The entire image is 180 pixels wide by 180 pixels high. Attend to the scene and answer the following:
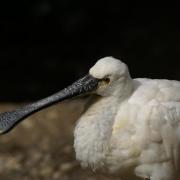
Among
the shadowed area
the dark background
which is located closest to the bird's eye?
the shadowed area

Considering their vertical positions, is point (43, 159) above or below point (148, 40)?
below

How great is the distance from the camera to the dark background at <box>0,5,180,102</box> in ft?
25.2

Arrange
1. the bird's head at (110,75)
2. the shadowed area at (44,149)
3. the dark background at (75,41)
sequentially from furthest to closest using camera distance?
the dark background at (75,41) → the shadowed area at (44,149) → the bird's head at (110,75)

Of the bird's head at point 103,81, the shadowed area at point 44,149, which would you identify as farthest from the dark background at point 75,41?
the bird's head at point 103,81

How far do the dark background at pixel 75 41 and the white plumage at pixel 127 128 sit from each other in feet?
12.7

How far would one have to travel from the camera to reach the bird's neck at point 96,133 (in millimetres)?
3586

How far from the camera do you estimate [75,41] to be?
8227 mm

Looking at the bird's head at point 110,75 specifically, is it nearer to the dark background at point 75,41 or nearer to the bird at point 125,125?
the bird at point 125,125

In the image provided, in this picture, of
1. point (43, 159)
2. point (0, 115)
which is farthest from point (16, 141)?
point (0, 115)

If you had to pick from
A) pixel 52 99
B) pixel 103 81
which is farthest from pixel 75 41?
pixel 103 81

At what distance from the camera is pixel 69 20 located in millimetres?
8289

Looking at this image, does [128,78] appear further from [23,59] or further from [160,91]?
[23,59]

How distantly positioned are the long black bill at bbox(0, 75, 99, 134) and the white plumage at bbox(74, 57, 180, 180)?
46mm

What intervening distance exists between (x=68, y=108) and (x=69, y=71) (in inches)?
78.2
